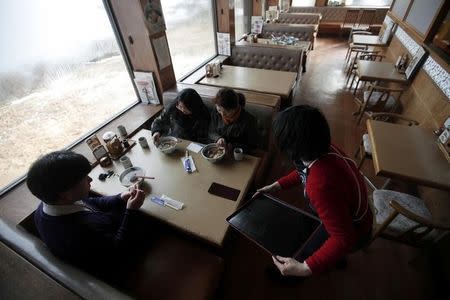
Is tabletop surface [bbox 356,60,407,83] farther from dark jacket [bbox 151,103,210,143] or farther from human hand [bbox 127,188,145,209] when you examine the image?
human hand [bbox 127,188,145,209]

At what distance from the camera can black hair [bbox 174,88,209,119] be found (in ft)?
6.08

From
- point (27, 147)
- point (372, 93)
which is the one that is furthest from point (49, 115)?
point (372, 93)

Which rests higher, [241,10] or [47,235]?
[241,10]

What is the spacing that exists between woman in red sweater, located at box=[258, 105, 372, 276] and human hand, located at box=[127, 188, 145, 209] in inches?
33.5

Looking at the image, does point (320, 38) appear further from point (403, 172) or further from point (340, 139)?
point (403, 172)

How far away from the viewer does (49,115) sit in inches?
70.6

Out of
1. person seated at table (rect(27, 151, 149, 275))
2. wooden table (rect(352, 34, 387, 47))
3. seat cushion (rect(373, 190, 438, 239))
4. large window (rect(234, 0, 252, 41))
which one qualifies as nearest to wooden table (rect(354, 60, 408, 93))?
wooden table (rect(352, 34, 387, 47))

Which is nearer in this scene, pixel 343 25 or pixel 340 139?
pixel 340 139

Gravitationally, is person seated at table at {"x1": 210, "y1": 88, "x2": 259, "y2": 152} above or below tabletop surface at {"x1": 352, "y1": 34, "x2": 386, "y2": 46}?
above

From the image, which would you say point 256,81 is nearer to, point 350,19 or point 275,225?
point 275,225

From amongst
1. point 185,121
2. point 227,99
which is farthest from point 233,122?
point 185,121

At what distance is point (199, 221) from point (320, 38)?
8634 mm

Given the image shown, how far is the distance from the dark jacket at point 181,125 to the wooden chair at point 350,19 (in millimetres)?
7726

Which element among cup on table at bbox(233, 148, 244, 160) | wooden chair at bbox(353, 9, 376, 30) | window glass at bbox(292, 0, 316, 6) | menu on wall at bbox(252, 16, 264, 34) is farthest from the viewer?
window glass at bbox(292, 0, 316, 6)
